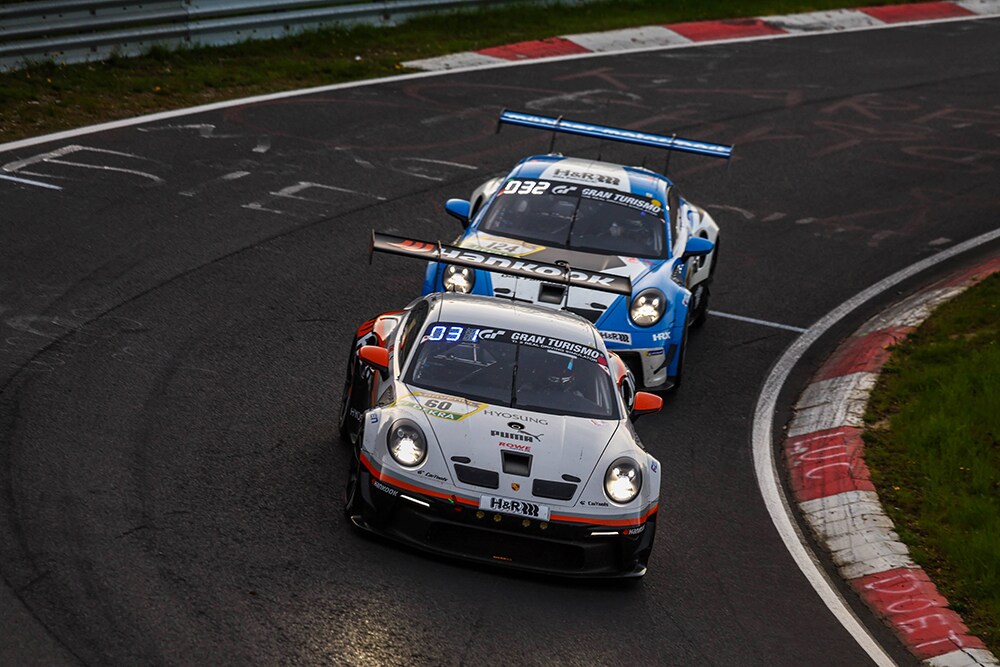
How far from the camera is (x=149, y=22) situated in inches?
705

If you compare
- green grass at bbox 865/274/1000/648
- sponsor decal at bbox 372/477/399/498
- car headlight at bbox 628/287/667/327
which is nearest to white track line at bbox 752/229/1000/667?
green grass at bbox 865/274/1000/648

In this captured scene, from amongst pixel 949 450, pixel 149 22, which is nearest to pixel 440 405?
pixel 949 450

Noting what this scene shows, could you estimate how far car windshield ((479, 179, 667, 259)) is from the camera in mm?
11203

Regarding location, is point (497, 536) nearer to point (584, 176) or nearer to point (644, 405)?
point (644, 405)

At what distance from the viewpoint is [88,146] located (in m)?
14.7

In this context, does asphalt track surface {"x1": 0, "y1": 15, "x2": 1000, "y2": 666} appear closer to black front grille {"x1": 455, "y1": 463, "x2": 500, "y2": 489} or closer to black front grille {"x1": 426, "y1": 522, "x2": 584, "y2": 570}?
black front grille {"x1": 426, "y1": 522, "x2": 584, "y2": 570}

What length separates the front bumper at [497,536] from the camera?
7316mm

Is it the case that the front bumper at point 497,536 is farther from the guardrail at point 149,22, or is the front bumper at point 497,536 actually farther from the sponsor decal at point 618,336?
the guardrail at point 149,22

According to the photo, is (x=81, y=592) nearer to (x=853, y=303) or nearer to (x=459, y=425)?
(x=459, y=425)

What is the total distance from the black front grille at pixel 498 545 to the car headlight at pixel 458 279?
3.27 metres

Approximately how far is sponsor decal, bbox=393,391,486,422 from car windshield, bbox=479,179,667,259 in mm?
3415

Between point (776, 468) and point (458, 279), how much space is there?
8.91ft

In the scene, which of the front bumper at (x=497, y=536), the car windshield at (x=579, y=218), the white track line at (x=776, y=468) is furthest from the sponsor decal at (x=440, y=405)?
the car windshield at (x=579, y=218)

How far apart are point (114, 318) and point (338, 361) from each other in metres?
1.73
